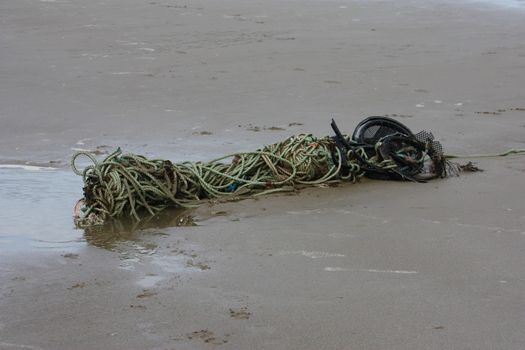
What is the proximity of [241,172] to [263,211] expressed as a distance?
47 centimetres

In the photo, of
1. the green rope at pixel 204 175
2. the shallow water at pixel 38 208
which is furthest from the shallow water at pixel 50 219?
the green rope at pixel 204 175

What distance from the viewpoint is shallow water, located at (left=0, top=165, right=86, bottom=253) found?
Answer: 396 centimetres

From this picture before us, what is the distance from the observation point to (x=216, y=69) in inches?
340

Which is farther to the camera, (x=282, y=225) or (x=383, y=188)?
(x=383, y=188)

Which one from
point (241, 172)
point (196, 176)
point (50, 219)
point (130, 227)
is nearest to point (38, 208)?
point (50, 219)

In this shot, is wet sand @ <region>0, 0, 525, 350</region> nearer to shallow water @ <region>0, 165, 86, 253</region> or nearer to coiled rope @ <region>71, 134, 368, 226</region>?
shallow water @ <region>0, 165, 86, 253</region>

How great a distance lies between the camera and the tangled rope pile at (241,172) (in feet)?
14.2

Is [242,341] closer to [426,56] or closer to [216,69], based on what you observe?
[216,69]

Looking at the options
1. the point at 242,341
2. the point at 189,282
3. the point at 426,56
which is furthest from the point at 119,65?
the point at 242,341

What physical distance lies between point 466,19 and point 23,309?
999cm

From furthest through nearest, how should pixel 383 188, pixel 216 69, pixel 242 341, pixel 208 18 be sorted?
pixel 208 18
pixel 216 69
pixel 383 188
pixel 242 341

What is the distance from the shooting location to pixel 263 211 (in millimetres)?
4434

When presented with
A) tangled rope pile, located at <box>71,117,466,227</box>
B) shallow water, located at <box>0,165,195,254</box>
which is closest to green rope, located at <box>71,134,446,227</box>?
tangled rope pile, located at <box>71,117,466,227</box>

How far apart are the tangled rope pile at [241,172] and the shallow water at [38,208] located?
6.9 inches
